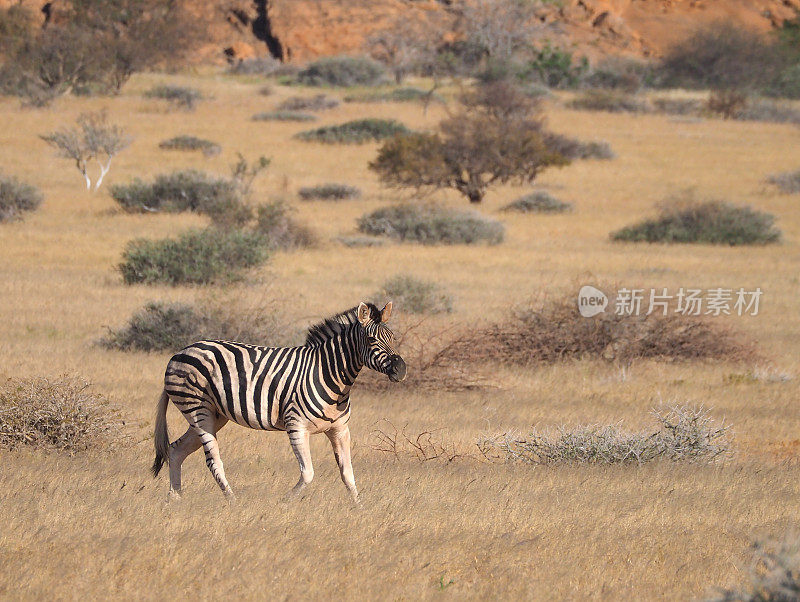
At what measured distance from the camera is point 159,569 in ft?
19.4

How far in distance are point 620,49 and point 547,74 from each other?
3491 cm

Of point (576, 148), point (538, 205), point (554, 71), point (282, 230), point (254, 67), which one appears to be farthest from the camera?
point (254, 67)

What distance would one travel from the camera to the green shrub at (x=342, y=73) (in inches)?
2571

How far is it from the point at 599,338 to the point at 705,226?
1452 centimetres

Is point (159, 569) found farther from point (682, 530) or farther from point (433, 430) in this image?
point (433, 430)

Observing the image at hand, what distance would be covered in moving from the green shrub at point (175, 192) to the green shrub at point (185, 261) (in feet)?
27.0

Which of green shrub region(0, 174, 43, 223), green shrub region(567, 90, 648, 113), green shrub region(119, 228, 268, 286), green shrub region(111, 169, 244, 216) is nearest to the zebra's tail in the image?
green shrub region(119, 228, 268, 286)

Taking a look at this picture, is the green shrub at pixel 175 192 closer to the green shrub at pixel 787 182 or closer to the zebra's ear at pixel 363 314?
the green shrub at pixel 787 182

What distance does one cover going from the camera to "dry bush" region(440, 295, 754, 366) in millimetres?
14055

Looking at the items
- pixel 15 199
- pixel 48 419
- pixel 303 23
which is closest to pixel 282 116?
pixel 15 199

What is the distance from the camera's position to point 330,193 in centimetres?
3222

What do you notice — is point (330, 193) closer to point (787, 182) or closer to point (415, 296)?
point (787, 182)

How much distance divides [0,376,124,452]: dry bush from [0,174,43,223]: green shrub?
1865 cm

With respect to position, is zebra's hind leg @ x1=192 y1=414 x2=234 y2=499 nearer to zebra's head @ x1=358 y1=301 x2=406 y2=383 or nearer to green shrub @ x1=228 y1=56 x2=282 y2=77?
zebra's head @ x1=358 y1=301 x2=406 y2=383
